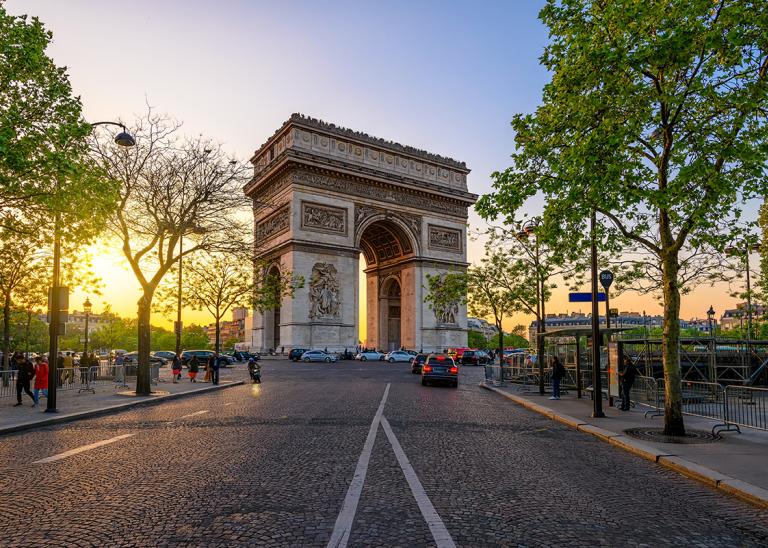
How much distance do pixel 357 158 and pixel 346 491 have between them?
53676 millimetres

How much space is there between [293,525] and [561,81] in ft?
32.7

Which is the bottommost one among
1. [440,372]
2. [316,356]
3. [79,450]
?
[316,356]

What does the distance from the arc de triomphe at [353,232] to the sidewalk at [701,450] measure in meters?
37.9

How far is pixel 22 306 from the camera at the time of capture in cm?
4025

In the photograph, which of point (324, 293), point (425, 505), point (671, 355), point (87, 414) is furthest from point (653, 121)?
point (324, 293)

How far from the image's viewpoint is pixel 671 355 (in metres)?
11.8

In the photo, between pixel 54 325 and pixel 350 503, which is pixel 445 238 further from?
pixel 350 503

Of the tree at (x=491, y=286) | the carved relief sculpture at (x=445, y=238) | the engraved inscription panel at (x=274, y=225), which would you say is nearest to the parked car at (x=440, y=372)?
the tree at (x=491, y=286)

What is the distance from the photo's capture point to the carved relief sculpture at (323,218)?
2125 inches

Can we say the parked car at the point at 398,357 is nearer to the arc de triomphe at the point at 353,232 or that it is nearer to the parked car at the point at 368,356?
the parked car at the point at 368,356

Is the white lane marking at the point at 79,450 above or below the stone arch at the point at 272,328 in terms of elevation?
below

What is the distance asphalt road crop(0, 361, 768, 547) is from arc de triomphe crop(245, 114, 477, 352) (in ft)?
128

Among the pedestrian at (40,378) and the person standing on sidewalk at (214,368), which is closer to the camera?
the pedestrian at (40,378)

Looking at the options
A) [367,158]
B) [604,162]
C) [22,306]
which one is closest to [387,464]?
[604,162]
